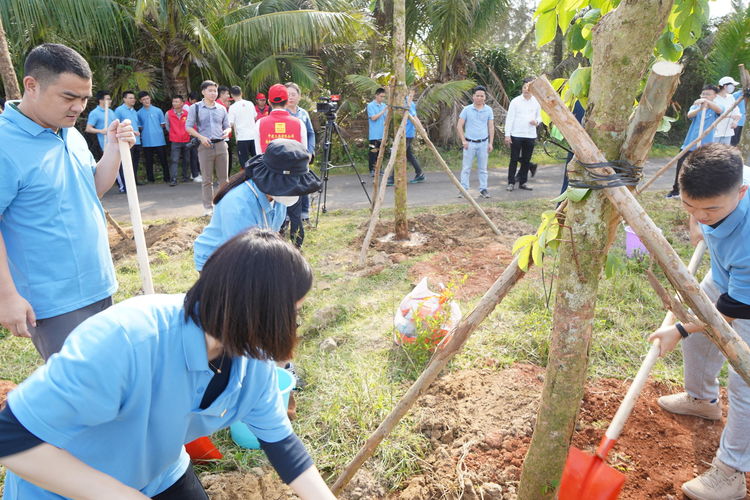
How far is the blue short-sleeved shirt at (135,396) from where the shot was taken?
116 centimetres

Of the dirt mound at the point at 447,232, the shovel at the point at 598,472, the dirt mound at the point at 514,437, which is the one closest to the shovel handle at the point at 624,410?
the shovel at the point at 598,472

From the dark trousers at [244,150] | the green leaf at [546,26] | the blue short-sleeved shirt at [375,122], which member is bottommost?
the dark trousers at [244,150]

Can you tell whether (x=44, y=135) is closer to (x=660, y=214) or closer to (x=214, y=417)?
(x=214, y=417)

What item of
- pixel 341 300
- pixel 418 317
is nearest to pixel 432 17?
pixel 341 300

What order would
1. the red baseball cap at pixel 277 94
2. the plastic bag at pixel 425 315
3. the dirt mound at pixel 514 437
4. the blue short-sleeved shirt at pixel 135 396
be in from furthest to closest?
the red baseball cap at pixel 277 94
the plastic bag at pixel 425 315
the dirt mound at pixel 514 437
the blue short-sleeved shirt at pixel 135 396

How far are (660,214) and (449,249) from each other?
3422 mm

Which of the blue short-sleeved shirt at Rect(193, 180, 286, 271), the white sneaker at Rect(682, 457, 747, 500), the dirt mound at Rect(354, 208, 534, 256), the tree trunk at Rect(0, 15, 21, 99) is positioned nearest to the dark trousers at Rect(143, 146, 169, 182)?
the dirt mound at Rect(354, 208, 534, 256)

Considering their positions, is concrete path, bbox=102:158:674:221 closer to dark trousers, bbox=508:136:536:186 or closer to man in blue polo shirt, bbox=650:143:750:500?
dark trousers, bbox=508:136:536:186

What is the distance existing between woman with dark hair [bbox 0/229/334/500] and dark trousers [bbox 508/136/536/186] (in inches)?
314

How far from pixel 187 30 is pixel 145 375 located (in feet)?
34.3

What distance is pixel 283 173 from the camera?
101 inches

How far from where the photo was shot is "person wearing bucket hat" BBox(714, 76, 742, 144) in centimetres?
752

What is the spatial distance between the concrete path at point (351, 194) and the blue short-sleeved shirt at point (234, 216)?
5522mm

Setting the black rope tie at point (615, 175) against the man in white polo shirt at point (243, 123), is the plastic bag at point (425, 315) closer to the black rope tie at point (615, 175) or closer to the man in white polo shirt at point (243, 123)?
the black rope tie at point (615, 175)
